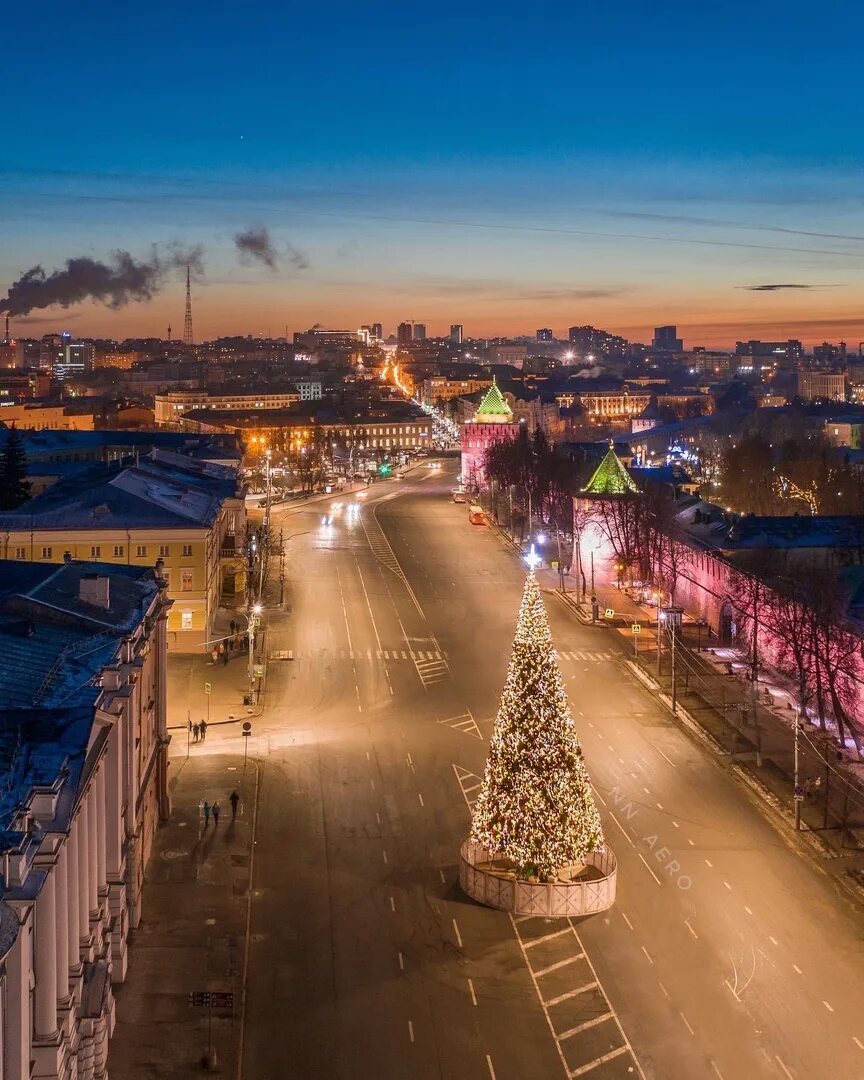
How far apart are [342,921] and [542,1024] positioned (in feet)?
16.2

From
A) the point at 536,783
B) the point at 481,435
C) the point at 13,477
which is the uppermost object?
the point at 13,477

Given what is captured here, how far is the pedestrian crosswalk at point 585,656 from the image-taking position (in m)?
45.7

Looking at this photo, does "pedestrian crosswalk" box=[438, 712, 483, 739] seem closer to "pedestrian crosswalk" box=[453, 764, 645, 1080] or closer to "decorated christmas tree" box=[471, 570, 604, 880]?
A: "decorated christmas tree" box=[471, 570, 604, 880]

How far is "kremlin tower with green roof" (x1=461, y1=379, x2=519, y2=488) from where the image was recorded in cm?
10525

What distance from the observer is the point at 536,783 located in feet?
83.0

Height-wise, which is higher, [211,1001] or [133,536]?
[133,536]

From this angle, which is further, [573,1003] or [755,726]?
[755,726]

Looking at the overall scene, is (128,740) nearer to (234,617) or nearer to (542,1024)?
(542,1024)

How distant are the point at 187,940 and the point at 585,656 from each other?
78.9ft

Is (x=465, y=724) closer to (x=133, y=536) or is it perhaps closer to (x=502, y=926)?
(x=502, y=926)

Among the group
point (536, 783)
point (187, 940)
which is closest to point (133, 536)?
point (187, 940)

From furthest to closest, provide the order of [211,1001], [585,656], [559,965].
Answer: [585,656], [559,965], [211,1001]

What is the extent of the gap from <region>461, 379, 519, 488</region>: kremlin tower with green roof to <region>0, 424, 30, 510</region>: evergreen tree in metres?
39.9

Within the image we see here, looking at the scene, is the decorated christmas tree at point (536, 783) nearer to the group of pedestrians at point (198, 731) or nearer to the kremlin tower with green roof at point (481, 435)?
the group of pedestrians at point (198, 731)
